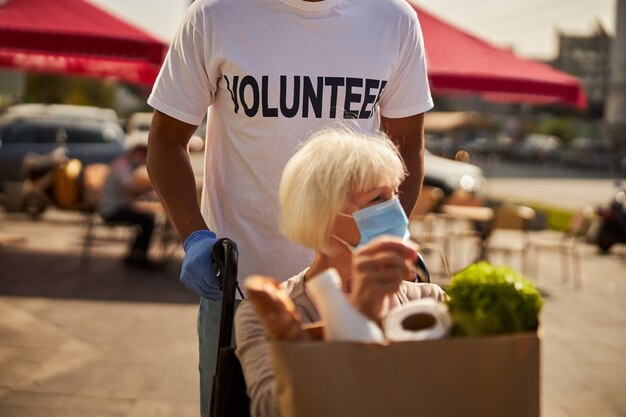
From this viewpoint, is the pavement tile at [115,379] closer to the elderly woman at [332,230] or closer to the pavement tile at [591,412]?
the pavement tile at [591,412]

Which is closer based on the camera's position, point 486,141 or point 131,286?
point 131,286

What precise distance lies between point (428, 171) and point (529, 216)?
26.8ft

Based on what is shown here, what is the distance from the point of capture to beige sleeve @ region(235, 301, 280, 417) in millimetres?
1804

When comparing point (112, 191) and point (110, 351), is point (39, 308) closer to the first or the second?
point (110, 351)

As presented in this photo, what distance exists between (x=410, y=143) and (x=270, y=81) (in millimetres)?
479

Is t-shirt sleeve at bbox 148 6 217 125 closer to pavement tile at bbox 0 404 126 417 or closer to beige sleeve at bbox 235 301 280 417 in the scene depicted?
beige sleeve at bbox 235 301 280 417

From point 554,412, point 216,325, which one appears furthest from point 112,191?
point 216,325

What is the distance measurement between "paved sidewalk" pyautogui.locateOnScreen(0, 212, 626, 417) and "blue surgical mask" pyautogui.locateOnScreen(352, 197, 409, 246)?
12.0 ft

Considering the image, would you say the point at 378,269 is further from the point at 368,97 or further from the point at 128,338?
the point at 128,338

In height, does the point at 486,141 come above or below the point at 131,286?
below

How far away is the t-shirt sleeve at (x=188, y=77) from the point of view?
2.59 meters

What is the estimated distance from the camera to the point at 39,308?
8086 millimetres

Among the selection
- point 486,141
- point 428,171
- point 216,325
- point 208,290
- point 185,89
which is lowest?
point 486,141

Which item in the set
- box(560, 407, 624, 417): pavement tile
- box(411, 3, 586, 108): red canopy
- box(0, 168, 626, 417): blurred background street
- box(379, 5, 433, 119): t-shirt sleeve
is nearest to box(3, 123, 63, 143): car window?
box(0, 168, 626, 417): blurred background street
